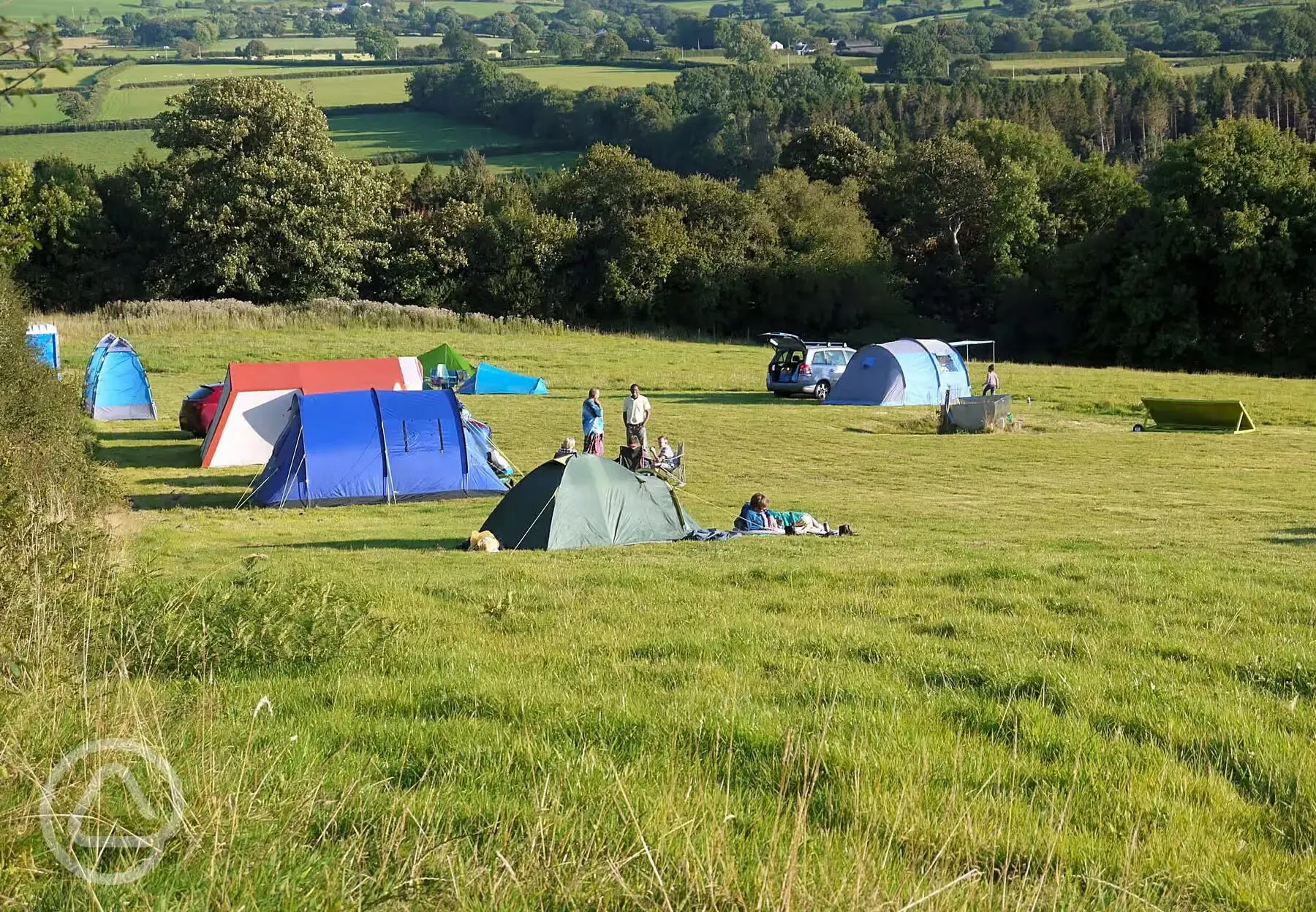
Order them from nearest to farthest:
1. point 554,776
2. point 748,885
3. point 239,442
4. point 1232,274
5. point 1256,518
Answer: point 748,885 < point 554,776 < point 1256,518 < point 239,442 < point 1232,274

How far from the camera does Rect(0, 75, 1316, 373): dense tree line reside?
50094 millimetres

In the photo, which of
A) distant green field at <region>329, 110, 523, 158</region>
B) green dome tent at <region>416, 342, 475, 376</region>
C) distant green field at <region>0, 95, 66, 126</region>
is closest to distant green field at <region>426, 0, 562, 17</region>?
distant green field at <region>329, 110, 523, 158</region>

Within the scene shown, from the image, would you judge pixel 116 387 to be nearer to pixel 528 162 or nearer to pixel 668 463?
pixel 668 463

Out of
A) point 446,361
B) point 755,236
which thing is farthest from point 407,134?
point 446,361

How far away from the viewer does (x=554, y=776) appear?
13.4 ft

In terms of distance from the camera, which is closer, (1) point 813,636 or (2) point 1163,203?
(1) point 813,636

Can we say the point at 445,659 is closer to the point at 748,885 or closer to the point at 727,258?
the point at 748,885

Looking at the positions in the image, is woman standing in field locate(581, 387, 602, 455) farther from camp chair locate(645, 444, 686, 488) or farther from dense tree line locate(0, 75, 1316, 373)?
dense tree line locate(0, 75, 1316, 373)

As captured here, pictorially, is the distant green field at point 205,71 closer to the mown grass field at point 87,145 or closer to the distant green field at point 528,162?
the mown grass field at point 87,145

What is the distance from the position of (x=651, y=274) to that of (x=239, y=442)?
1375 inches

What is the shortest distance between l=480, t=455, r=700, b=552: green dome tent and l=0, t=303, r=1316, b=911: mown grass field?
1487 millimetres

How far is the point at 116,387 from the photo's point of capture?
2788 cm

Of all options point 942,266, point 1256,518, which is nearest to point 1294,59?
point 942,266

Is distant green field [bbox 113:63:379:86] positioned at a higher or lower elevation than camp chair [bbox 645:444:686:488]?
higher
